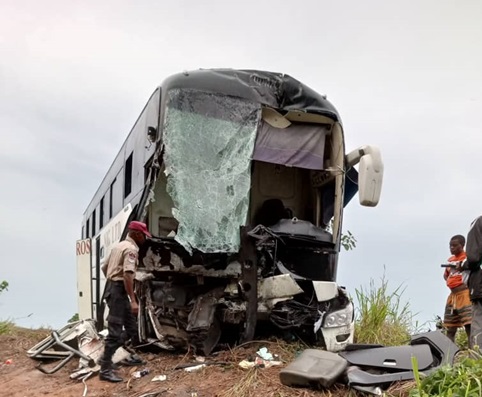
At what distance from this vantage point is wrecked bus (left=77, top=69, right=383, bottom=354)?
208 inches

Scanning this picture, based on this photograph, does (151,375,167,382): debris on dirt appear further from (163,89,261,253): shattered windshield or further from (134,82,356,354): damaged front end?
(163,89,261,253): shattered windshield

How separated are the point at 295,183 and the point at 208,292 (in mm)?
2134

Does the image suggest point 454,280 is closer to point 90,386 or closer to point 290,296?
point 290,296

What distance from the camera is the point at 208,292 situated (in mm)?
5445

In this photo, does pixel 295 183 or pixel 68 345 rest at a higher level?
pixel 295 183

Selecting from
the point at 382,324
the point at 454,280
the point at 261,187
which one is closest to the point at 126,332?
the point at 261,187

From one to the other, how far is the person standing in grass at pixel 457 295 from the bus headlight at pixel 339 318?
1.32m

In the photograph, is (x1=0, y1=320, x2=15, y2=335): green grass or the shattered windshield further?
(x1=0, y1=320, x2=15, y2=335): green grass

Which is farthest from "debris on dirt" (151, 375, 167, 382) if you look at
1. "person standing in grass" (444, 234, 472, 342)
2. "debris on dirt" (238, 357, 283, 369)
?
"person standing in grass" (444, 234, 472, 342)

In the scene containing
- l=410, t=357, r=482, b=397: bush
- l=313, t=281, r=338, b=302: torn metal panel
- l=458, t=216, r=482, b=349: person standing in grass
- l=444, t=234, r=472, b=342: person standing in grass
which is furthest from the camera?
l=444, t=234, r=472, b=342: person standing in grass

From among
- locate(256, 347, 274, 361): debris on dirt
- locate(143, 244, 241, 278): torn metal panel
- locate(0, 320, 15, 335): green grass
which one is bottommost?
locate(0, 320, 15, 335): green grass

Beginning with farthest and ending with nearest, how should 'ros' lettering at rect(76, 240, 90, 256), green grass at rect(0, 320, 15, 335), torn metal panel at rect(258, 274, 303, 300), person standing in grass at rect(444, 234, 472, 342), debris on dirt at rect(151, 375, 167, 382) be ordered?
'ros' lettering at rect(76, 240, 90, 256)
green grass at rect(0, 320, 15, 335)
person standing in grass at rect(444, 234, 472, 342)
torn metal panel at rect(258, 274, 303, 300)
debris on dirt at rect(151, 375, 167, 382)

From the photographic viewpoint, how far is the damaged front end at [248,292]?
5289 millimetres

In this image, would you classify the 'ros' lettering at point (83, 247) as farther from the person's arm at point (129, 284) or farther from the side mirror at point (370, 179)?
the side mirror at point (370, 179)
